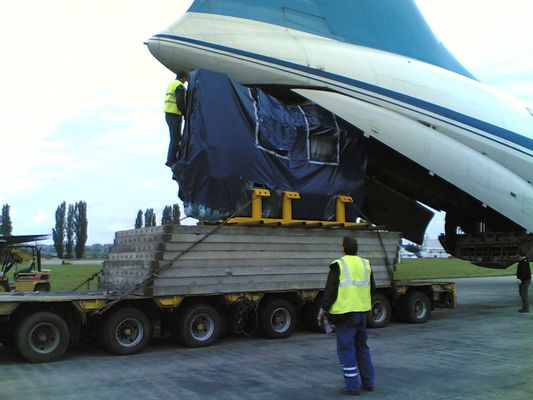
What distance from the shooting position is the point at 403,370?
7.41 meters

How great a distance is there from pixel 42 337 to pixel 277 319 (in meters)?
4.32

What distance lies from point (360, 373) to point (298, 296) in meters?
4.50

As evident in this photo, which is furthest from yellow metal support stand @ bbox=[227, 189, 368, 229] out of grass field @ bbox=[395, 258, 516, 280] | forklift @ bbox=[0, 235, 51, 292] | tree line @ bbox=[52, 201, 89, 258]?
tree line @ bbox=[52, 201, 89, 258]

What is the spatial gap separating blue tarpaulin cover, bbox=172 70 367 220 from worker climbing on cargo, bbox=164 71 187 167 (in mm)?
192

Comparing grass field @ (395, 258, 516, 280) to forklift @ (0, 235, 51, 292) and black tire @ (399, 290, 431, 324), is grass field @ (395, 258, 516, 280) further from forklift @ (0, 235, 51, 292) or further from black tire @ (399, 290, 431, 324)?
forklift @ (0, 235, 51, 292)

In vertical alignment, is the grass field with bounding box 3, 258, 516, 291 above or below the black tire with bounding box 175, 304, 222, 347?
above

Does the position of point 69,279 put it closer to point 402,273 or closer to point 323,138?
point 323,138

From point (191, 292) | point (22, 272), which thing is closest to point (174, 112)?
point (191, 292)

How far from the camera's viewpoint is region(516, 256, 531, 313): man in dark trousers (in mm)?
14523

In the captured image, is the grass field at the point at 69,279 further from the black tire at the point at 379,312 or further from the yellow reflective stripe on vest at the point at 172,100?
the black tire at the point at 379,312

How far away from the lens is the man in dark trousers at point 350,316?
6.16 metres

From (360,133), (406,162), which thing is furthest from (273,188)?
(406,162)

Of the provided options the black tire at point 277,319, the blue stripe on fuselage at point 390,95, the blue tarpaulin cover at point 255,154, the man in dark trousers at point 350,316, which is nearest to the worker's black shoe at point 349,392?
the man in dark trousers at point 350,316

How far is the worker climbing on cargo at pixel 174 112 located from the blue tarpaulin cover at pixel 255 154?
0.19 m
